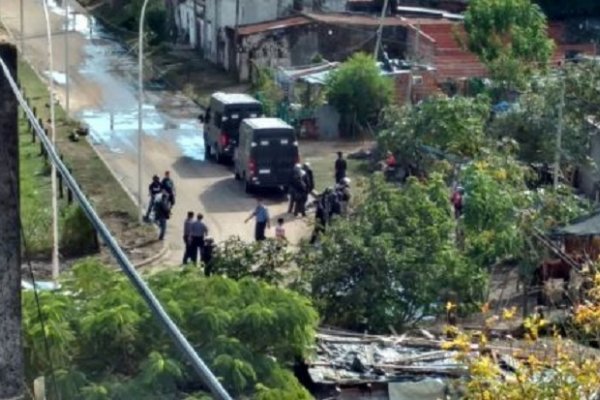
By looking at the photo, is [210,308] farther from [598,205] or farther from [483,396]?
[598,205]

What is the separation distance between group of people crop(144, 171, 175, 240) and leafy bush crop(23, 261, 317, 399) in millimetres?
11969

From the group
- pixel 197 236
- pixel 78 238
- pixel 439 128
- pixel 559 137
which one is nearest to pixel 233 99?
pixel 439 128

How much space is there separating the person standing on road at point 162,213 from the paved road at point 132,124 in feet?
0.67

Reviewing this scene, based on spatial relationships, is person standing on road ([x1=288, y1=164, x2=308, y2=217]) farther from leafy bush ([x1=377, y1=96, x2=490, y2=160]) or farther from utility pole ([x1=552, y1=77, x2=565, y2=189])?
utility pole ([x1=552, y1=77, x2=565, y2=189])

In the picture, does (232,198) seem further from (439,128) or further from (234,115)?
(439,128)

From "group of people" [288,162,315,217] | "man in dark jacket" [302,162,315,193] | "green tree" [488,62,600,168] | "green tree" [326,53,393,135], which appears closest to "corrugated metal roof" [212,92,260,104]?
"green tree" [326,53,393,135]

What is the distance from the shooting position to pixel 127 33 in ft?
172

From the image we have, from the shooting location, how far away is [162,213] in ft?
90.7

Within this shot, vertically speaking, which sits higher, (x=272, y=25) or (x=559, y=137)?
(x=559, y=137)

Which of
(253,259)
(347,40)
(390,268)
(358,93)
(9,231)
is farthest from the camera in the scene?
(347,40)

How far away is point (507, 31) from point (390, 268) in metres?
20.2

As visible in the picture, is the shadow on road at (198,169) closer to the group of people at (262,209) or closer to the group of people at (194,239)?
the group of people at (262,209)

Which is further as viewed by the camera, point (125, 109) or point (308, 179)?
point (125, 109)

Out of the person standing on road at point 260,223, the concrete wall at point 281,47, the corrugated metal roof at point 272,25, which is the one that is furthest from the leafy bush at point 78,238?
the corrugated metal roof at point 272,25
